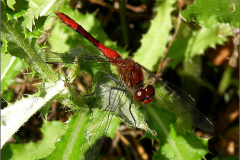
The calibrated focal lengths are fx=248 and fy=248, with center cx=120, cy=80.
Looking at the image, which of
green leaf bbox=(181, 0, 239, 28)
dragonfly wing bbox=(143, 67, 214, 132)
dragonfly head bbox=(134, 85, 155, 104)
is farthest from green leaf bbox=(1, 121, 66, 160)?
green leaf bbox=(181, 0, 239, 28)

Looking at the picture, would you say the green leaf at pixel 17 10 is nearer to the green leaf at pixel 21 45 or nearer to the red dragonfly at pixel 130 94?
the green leaf at pixel 21 45

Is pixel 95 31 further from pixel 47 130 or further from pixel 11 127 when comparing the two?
pixel 11 127

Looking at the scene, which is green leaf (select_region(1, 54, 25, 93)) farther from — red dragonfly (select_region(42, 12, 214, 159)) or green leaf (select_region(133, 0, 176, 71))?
green leaf (select_region(133, 0, 176, 71))

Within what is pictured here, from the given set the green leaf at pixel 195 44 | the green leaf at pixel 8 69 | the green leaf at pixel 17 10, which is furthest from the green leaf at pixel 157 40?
the green leaf at pixel 17 10

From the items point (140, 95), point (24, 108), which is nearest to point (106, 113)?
point (140, 95)

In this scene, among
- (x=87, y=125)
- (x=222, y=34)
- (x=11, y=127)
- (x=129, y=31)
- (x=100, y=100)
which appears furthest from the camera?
(x=129, y=31)

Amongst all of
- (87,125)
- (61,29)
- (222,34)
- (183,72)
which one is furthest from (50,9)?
(222,34)

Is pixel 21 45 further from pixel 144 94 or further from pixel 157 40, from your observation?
pixel 157 40
